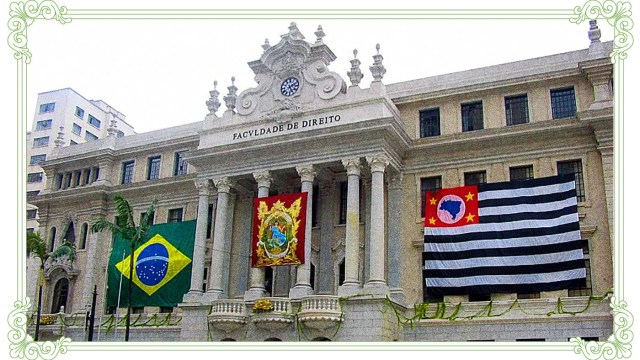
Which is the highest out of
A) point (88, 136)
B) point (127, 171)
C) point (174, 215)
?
point (88, 136)

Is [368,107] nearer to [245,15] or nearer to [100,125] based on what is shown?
[245,15]

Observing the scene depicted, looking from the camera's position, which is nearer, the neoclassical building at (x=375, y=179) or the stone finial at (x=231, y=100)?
the neoclassical building at (x=375, y=179)

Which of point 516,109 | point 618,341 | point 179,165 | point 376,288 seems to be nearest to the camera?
point 618,341

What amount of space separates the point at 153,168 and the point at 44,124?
142 feet

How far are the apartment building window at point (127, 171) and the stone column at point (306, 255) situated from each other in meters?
17.9

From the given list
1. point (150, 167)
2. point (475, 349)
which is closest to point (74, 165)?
point (150, 167)

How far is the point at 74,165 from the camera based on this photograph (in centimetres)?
5278

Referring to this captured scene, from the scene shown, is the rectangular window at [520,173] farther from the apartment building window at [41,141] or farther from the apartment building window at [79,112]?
the apartment building window at [79,112]

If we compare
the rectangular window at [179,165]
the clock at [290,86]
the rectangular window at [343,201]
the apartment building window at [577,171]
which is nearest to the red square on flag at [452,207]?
the apartment building window at [577,171]

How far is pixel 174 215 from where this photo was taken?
155ft

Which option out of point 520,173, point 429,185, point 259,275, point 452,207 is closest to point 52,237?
point 259,275

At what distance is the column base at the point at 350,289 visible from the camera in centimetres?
3422

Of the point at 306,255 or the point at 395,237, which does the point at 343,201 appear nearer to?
the point at 395,237

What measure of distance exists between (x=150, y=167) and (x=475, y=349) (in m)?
33.2
